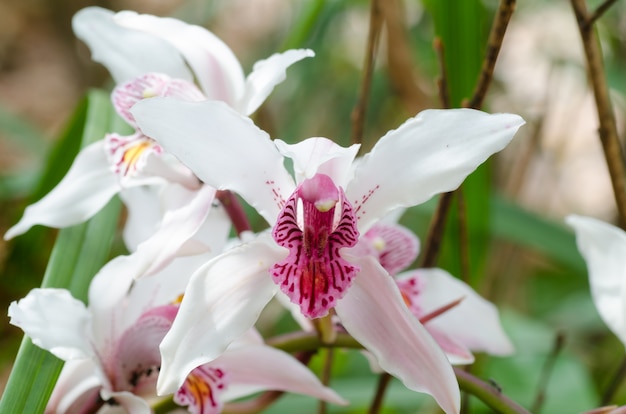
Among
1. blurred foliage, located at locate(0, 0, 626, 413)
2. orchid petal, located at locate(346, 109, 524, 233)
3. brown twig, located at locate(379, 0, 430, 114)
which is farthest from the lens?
A: brown twig, located at locate(379, 0, 430, 114)

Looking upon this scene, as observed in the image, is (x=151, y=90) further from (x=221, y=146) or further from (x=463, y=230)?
(x=463, y=230)

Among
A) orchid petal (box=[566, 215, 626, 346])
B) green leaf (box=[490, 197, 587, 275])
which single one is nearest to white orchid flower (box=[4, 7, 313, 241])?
orchid petal (box=[566, 215, 626, 346])

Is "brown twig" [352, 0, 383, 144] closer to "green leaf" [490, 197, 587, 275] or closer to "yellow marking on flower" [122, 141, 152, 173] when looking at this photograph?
"yellow marking on flower" [122, 141, 152, 173]

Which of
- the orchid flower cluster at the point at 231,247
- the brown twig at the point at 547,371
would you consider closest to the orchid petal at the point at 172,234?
the orchid flower cluster at the point at 231,247

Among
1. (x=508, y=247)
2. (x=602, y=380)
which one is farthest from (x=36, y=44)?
(x=602, y=380)

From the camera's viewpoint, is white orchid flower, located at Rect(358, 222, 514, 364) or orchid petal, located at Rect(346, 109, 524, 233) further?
white orchid flower, located at Rect(358, 222, 514, 364)

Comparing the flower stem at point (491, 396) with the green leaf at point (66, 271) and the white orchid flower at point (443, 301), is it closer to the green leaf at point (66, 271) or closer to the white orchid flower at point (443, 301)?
the white orchid flower at point (443, 301)

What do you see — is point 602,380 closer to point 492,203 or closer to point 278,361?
point 492,203
